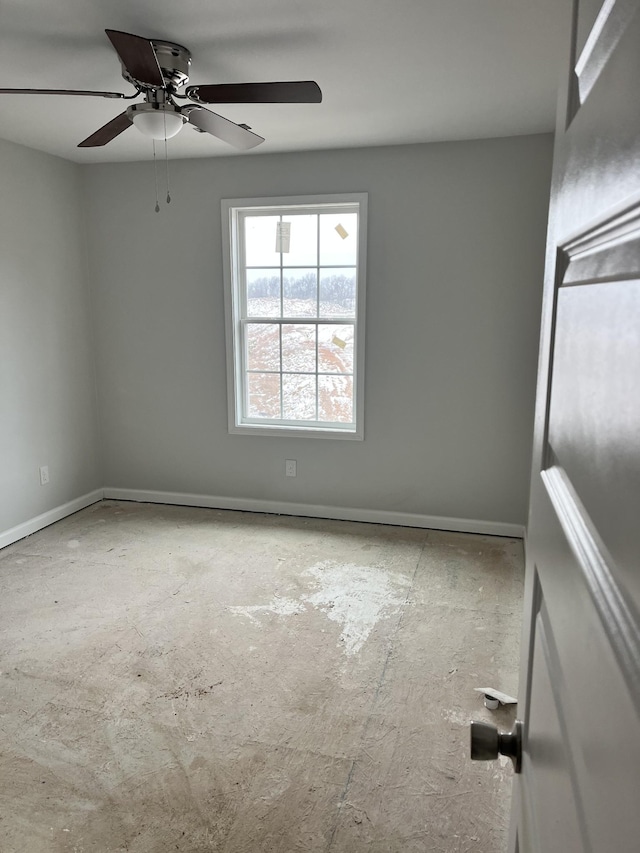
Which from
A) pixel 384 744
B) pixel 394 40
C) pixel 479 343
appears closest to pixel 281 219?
pixel 479 343

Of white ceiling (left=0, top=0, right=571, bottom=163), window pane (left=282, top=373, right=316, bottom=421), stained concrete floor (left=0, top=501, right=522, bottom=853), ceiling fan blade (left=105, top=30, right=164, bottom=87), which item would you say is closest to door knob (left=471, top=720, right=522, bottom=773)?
stained concrete floor (left=0, top=501, right=522, bottom=853)

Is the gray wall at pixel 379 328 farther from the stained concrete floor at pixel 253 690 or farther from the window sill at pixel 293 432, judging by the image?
the stained concrete floor at pixel 253 690

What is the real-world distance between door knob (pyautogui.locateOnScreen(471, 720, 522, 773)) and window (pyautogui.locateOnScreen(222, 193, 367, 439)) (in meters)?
3.15

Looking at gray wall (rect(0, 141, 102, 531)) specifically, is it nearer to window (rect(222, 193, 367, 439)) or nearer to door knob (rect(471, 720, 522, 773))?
window (rect(222, 193, 367, 439))

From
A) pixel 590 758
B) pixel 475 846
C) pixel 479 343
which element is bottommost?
pixel 475 846

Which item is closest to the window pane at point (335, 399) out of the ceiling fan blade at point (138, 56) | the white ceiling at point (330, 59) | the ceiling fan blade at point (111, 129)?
the white ceiling at point (330, 59)

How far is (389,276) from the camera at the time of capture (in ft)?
12.5

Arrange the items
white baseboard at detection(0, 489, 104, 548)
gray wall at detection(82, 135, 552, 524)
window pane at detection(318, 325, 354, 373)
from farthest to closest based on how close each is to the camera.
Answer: window pane at detection(318, 325, 354, 373) → white baseboard at detection(0, 489, 104, 548) → gray wall at detection(82, 135, 552, 524)

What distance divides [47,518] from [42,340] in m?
1.22

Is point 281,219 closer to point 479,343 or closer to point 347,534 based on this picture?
point 479,343

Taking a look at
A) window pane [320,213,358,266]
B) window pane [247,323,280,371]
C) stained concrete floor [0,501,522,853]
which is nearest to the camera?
stained concrete floor [0,501,522,853]

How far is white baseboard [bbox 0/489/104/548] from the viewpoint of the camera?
3.79m

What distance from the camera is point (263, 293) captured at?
13.6 feet

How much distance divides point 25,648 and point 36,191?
2.86 metres
